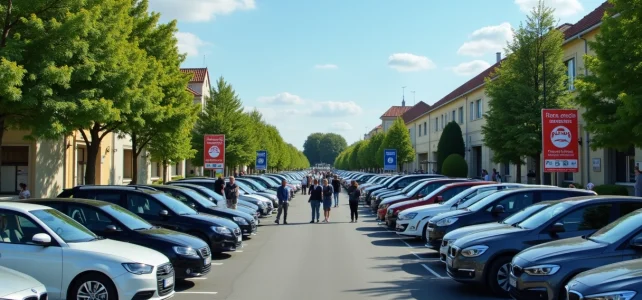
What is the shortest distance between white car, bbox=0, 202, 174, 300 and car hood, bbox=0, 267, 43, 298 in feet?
4.57

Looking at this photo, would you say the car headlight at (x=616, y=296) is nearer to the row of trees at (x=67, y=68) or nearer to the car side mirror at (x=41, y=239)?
the car side mirror at (x=41, y=239)

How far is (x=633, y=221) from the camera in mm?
7699

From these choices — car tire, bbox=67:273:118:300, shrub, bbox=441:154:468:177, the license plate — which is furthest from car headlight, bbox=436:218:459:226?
shrub, bbox=441:154:468:177

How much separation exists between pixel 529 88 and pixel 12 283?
25.6 meters

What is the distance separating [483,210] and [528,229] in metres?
3.19

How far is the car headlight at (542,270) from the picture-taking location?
747 centimetres

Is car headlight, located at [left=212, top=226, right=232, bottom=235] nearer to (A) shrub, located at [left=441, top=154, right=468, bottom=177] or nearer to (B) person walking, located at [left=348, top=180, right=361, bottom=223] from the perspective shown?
(B) person walking, located at [left=348, top=180, right=361, bottom=223]

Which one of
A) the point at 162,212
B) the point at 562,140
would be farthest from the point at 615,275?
the point at 562,140

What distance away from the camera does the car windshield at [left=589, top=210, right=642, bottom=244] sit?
24.8ft

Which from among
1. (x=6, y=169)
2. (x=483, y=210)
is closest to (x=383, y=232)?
(x=483, y=210)

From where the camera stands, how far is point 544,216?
31.6 ft

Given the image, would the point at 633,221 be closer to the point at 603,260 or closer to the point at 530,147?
the point at 603,260

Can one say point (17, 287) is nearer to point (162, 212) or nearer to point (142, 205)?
point (162, 212)

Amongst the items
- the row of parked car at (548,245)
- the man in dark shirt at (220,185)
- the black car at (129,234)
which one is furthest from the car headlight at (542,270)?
the man in dark shirt at (220,185)
